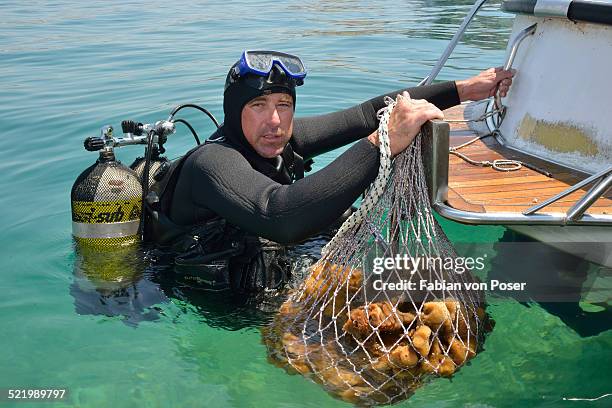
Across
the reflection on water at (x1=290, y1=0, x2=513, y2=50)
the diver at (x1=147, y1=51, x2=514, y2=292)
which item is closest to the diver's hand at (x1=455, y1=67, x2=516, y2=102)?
the diver at (x1=147, y1=51, x2=514, y2=292)

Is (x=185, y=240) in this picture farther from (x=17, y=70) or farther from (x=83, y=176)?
(x=17, y=70)

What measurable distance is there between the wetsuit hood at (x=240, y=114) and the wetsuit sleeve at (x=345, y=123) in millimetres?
603

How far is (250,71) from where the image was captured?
3.47m

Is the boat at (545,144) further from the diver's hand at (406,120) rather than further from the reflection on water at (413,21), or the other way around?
the reflection on water at (413,21)

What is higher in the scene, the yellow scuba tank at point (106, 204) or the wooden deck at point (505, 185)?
the wooden deck at point (505, 185)

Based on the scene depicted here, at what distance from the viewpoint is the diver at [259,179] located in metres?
2.94

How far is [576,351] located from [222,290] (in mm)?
1915

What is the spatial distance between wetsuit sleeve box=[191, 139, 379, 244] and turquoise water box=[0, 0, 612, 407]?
2.55 feet

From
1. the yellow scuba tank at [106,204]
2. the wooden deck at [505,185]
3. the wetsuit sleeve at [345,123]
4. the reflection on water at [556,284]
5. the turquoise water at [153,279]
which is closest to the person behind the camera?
the wooden deck at [505,185]

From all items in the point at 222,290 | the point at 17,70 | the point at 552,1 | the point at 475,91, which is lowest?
the point at 17,70

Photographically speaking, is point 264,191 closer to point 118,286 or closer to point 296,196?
point 296,196

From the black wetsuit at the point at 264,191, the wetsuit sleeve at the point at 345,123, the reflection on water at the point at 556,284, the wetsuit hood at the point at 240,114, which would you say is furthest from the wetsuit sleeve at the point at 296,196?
the reflection on water at the point at 556,284

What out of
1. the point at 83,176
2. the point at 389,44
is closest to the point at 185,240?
the point at 83,176

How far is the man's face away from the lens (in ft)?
11.6
